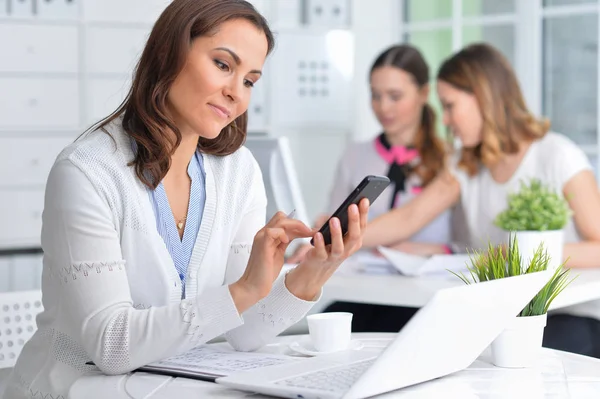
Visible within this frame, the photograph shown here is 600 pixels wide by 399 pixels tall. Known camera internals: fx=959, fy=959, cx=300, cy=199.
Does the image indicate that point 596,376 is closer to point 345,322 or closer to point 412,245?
point 345,322

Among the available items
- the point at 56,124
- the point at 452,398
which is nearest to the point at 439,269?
the point at 452,398

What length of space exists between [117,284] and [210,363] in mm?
213

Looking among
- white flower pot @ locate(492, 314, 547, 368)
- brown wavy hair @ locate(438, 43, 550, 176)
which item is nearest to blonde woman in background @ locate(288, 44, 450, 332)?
brown wavy hair @ locate(438, 43, 550, 176)

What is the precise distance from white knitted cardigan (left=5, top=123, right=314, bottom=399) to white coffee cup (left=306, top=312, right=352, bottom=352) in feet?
0.30

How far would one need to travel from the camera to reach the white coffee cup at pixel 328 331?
1703 millimetres

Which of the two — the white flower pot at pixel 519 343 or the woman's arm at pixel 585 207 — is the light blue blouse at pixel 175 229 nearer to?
the white flower pot at pixel 519 343

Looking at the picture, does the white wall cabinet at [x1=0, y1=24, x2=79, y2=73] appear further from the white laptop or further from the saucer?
the white laptop

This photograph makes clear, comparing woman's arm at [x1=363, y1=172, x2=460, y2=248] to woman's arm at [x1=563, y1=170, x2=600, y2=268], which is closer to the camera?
woman's arm at [x1=563, y1=170, x2=600, y2=268]

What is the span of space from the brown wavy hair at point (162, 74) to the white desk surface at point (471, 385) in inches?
17.4

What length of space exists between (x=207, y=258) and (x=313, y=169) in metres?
2.99

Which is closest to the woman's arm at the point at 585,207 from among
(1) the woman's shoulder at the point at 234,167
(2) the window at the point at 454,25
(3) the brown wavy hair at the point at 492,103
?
(3) the brown wavy hair at the point at 492,103

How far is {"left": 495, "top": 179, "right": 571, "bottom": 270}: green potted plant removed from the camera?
246 cm

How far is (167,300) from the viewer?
180cm

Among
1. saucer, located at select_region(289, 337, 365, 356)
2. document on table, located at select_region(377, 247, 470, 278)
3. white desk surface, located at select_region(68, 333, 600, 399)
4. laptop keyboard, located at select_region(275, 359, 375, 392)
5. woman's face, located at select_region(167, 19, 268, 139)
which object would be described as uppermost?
woman's face, located at select_region(167, 19, 268, 139)
